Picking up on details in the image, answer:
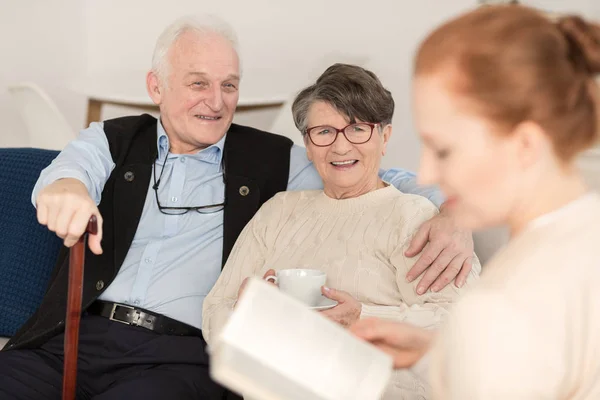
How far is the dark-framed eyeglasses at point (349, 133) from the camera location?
202cm

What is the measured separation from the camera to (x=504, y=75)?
2.68 ft

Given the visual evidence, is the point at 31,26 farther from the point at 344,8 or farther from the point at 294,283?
the point at 294,283

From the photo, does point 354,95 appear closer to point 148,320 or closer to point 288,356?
point 148,320

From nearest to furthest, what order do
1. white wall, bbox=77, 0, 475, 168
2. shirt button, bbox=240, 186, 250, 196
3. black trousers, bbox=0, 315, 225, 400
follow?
black trousers, bbox=0, 315, 225, 400
shirt button, bbox=240, 186, 250, 196
white wall, bbox=77, 0, 475, 168

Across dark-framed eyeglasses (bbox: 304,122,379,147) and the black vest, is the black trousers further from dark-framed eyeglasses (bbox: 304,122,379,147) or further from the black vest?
dark-framed eyeglasses (bbox: 304,122,379,147)

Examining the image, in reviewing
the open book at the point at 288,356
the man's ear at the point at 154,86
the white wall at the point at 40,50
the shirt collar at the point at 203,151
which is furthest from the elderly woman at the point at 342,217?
the white wall at the point at 40,50

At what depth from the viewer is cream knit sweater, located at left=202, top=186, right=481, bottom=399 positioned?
1.80m

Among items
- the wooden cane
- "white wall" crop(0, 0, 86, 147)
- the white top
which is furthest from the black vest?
"white wall" crop(0, 0, 86, 147)

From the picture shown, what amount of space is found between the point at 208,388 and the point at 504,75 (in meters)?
1.31

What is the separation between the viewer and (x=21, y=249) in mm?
2277

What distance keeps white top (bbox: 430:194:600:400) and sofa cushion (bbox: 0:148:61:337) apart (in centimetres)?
167

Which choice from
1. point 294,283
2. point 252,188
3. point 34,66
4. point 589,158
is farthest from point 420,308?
point 34,66

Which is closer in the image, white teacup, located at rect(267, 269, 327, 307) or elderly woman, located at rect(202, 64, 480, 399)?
white teacup, located at rect(267, 269, 327, 307)

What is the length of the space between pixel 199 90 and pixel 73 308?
0.92m
